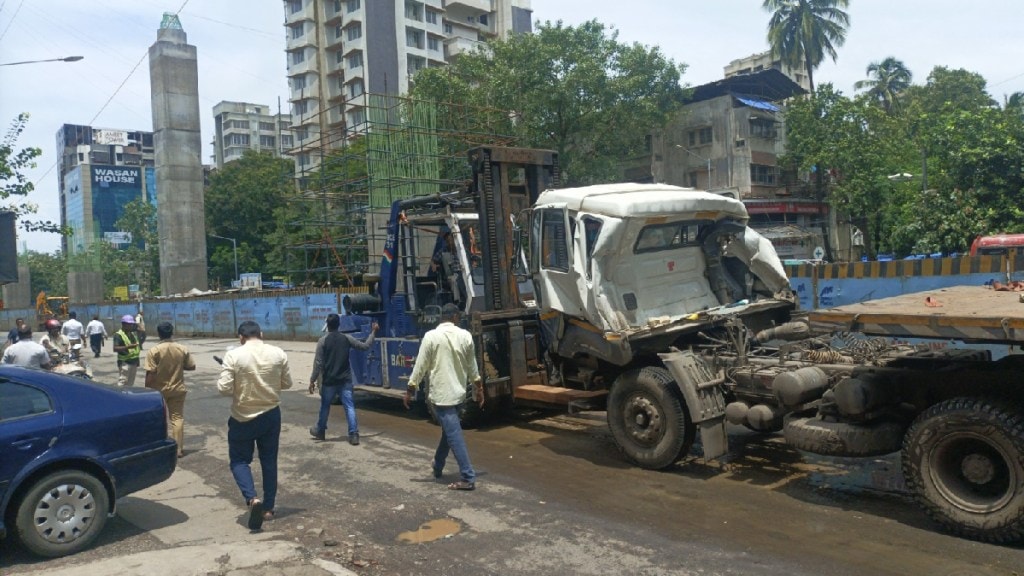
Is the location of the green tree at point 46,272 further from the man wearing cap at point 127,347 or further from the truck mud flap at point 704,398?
the truck mud flap at point 704,398

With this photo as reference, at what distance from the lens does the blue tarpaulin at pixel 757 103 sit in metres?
38.9

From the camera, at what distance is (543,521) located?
5.97 meters

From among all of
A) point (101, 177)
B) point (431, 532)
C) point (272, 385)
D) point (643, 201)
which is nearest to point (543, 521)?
point (431, 532)

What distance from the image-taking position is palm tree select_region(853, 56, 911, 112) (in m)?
50.8

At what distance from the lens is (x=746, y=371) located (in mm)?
7051

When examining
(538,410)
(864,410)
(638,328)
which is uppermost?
(638,328)

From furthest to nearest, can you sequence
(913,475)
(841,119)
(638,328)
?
(841,119) → (638,328) → (913,475)

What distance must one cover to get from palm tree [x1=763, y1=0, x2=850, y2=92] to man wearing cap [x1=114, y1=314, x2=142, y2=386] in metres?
41.7

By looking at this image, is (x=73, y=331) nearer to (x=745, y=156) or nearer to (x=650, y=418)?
(x=650, y=418)

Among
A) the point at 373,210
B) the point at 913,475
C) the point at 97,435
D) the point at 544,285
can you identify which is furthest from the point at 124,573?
the point at 373,210

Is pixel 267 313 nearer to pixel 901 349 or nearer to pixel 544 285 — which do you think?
pixel 544 285

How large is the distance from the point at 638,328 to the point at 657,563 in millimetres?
3120

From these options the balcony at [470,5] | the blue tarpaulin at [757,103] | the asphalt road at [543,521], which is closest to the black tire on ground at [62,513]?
the asphalt road at [543,521]

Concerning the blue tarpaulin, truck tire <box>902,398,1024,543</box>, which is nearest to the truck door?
truck tire <box>902,398,1024,543</box>
